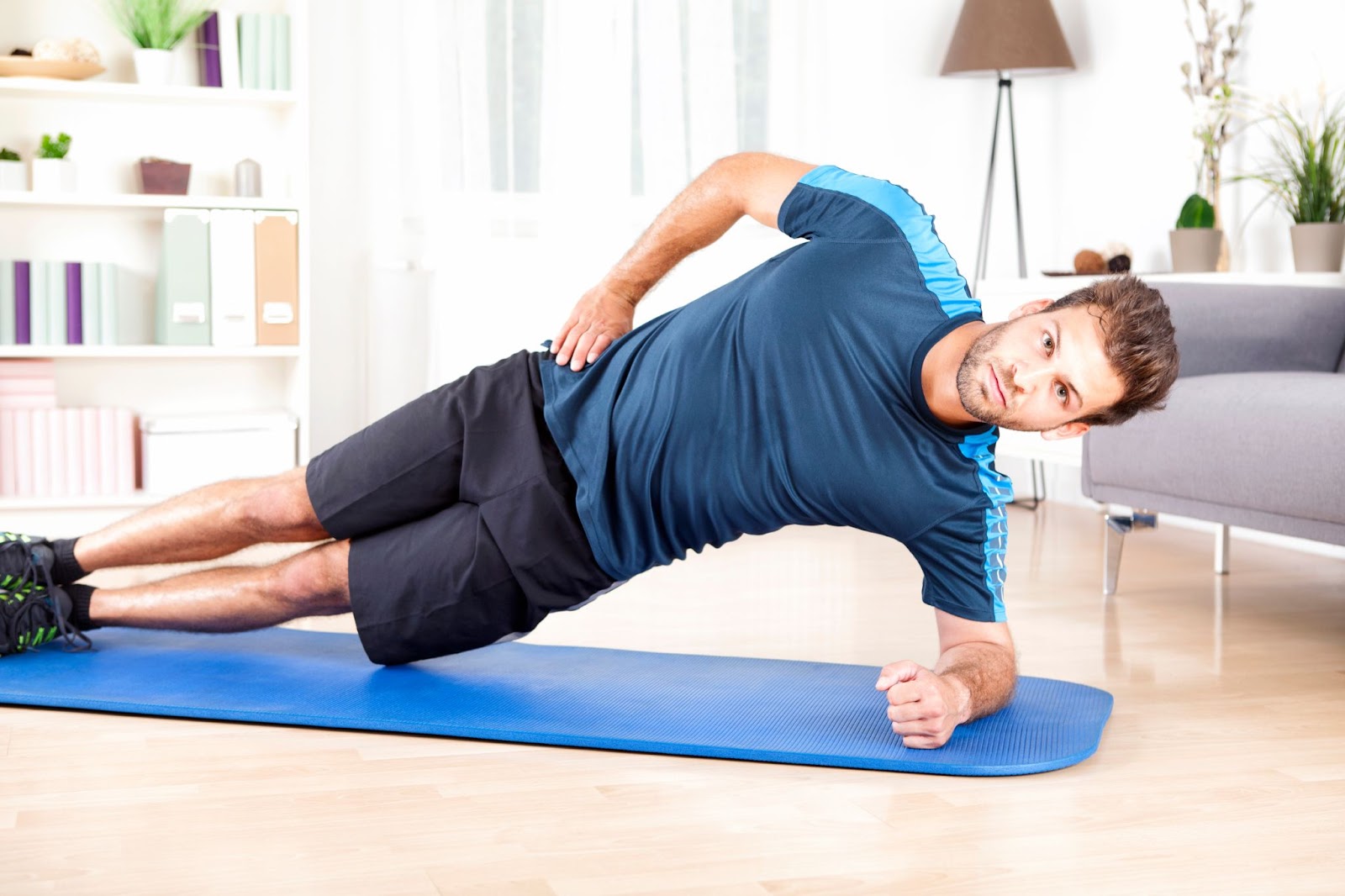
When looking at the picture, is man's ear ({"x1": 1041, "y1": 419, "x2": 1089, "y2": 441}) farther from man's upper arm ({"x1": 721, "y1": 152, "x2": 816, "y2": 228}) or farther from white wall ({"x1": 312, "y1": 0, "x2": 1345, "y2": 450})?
white wall ({"x1": 312, "y1": 0, "x2": 1345, "y2": 450})

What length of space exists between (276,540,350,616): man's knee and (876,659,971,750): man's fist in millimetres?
839

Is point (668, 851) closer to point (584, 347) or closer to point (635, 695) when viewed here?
point (635, 695)

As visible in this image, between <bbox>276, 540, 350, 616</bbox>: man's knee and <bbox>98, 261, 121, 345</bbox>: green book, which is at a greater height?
<bbox>98, 261, 121, 345</bbox>: green book

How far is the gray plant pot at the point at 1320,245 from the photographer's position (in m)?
3.40

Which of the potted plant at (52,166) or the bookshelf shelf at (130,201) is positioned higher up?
the potted plant at (52,166)

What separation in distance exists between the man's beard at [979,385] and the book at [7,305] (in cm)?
269

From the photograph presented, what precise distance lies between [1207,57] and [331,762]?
3.16m

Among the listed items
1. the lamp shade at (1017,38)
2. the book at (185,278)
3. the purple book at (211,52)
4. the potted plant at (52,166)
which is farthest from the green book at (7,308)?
the lamp shade at (1017,38)

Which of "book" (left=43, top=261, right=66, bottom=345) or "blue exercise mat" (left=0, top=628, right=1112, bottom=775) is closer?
"blue exercise mat" (left=0, top=628, right=1112, bottom=775)

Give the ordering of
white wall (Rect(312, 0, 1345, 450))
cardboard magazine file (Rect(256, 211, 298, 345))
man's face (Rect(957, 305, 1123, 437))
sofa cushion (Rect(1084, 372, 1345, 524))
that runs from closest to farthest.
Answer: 1. man's face (Rect(957, 305, 1123, 437))
2. sofa cushion (Rect(1084, 372, 1345, 524))
3. cardboard magazine file (Rect(256, 211, 298, 345))
4. white wall (Rect(312, 0, 1345, 450))

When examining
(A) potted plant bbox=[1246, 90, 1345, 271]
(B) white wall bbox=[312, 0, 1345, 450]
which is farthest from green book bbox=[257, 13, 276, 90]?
(A) potted plant bbox=[1246, 90, 1345, 271]

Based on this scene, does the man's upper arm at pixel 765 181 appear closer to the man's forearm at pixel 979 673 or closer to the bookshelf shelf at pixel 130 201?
the man's forearm at pixel 979 673

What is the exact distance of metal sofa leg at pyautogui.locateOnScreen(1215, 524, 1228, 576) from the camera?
3.24 m

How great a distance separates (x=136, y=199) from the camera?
354 centimetres
